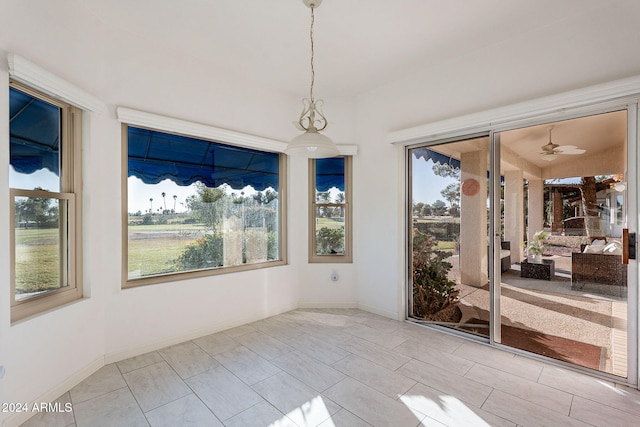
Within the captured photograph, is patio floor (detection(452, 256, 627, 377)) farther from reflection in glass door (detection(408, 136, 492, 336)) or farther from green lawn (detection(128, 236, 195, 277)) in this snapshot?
green lawn (detection(128, 236, 195, 277))

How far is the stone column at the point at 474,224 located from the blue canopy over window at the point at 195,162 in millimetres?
2394

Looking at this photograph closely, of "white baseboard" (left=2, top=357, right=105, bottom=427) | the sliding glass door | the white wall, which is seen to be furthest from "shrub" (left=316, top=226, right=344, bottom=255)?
"white baseboard" (left=2, top=357, right=105, bottom=427)

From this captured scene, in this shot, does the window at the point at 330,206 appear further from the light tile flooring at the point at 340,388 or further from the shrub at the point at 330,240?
the light tile flooring at the point at 340,388

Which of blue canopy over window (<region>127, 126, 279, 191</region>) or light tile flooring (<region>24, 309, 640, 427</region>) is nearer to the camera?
light tile flooring (<region>24, 309, 640, 427</region>)

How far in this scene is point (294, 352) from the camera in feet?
9.51

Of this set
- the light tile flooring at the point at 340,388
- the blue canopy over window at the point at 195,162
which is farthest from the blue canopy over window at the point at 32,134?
the light tile flooring at the point at 340,388

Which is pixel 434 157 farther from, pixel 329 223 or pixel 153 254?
pixel 153 254

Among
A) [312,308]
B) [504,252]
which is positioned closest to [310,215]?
[312,308]

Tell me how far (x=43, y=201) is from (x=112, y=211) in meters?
0.50

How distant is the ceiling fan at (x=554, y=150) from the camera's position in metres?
2.60

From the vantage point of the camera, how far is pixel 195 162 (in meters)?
3.36

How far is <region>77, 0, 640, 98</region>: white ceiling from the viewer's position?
2.39m

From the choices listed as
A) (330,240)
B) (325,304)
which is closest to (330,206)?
(330,240)

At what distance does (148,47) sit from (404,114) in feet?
9.43
